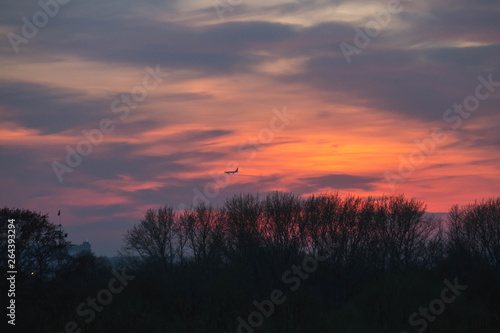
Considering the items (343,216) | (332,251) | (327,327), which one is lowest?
(327,327)

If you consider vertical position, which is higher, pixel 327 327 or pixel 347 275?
pixel 347 275

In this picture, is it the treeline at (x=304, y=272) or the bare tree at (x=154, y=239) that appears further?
the bare tree at (x=154, y=239)

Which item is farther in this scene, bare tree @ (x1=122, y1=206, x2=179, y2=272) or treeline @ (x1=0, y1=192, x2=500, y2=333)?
bare tree @ (x1=122, y1=206, x2=179, y2=272)

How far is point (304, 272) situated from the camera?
221 feet

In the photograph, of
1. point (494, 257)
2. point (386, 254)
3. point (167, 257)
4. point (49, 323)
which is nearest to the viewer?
point (49, 323)

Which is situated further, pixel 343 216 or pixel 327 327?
pixel 343 216

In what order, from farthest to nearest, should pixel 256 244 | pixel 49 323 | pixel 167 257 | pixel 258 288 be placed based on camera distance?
pixel 167 257 < pixel 256 244 < pixel 258 288 < pixel 49 323

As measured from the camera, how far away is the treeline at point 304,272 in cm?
3625

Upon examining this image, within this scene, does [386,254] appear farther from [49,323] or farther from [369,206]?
[49,323]

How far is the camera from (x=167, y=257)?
94750 millimetres

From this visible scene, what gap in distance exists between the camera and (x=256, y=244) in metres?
69.7

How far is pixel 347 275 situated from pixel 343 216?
10.5 metres

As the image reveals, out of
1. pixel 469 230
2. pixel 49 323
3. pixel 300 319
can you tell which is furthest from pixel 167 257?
pixel 49 323

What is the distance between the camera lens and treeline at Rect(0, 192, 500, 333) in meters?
36.2
